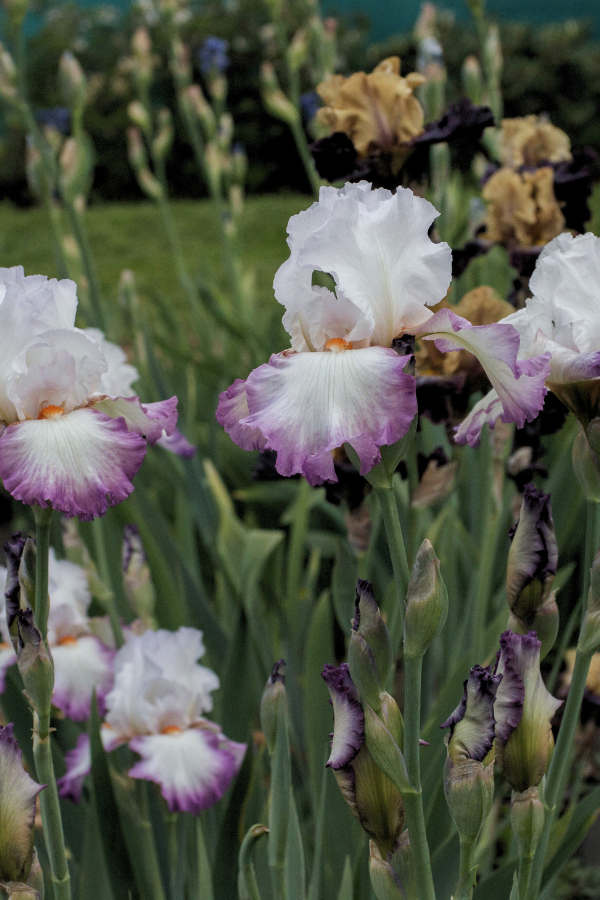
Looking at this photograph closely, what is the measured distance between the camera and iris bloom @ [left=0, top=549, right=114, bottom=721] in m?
1.02

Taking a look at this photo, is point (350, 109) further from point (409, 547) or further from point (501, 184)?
point (409, 547)

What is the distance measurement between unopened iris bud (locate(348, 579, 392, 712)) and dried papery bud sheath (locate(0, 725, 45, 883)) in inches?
9.4

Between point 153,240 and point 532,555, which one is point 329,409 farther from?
point 153,240

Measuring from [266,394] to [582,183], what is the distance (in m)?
0.95

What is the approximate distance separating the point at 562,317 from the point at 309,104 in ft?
7.85

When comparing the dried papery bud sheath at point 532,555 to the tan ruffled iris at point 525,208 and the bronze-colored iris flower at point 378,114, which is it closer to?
the bronze-colored iris flower at point 378,114

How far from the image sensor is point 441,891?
912mm

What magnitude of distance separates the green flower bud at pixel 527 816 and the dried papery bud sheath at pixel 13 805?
36cm

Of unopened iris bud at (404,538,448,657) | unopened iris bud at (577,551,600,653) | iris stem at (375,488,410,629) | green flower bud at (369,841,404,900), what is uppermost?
iris stem at (375,488,410,629)

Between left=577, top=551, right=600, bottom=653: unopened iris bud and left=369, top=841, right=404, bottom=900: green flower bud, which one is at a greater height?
left=577, top=551, right=600, bottom=653: unopened iris bud

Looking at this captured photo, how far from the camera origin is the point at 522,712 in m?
0.61

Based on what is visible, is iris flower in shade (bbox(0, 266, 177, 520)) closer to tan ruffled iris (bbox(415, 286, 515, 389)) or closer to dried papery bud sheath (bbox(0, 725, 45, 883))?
dried papery bud sheath (bbox(0, 725, 45, 883))

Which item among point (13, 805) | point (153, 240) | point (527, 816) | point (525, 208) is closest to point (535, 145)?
point (525, 208)

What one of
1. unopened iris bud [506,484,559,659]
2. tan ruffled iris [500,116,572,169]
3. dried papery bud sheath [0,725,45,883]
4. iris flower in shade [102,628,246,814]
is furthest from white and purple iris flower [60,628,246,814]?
tan ruffled iris [500,116,572,169]
